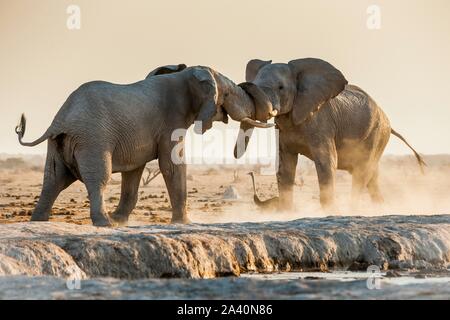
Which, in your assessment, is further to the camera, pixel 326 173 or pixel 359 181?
pixel 359 181

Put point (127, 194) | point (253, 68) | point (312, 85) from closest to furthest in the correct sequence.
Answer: point (127, 194)
point (312, 85)
point (253, 68)

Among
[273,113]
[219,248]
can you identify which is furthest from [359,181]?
[219,248]

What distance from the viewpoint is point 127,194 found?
17.0 meters

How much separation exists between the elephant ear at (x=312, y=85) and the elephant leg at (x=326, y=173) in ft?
1.80

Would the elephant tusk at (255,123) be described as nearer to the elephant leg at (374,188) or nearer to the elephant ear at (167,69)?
the elephant ear at (167,69)

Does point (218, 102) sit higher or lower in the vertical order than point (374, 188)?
higher

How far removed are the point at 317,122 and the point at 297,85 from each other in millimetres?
644

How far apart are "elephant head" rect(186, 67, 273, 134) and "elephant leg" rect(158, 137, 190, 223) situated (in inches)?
15.2

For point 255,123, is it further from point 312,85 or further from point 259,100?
point 312,85

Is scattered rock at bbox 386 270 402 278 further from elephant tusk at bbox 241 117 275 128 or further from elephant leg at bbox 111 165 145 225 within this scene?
elephant tusk at bbox 241 117 275 128

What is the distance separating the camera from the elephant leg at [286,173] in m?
19.9

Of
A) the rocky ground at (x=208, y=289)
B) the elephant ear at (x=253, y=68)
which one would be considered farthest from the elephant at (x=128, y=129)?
the rocky ground at (x=208, y=289)
